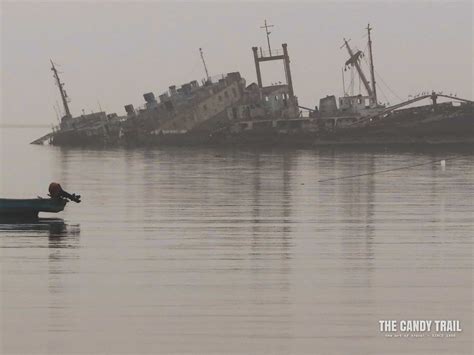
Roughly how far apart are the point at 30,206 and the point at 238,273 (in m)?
10.5

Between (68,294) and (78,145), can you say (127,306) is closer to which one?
(68,294)

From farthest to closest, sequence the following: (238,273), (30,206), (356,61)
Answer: (356,61)
(30,206)
(238,273)

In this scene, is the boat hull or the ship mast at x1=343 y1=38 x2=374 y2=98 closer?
the boat hull

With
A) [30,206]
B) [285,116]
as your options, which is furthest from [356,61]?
[30,206]

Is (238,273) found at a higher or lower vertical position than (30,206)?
lower

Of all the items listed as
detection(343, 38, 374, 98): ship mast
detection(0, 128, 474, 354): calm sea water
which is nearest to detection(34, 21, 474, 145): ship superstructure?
detection(343, 38, 374, 98): ship mast

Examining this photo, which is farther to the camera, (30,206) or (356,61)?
(356,61)

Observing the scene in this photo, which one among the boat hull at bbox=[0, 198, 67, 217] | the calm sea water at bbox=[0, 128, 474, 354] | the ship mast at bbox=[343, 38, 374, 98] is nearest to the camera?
the calm sea water at bbox=[0, 128, 474, 354]

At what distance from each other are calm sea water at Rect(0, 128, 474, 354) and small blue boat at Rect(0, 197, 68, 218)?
1.37ft

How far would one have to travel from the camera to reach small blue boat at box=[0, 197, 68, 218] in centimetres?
2877

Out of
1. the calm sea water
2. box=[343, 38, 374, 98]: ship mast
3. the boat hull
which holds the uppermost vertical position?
box=[343, 38, 374, 98]: ship mast

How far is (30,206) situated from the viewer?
28.9 m

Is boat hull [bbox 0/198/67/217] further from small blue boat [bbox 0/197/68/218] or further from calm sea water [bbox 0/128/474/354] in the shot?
calm sea water [bbox 0/128/474/354]

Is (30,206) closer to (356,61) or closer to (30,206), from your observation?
(30,206)
